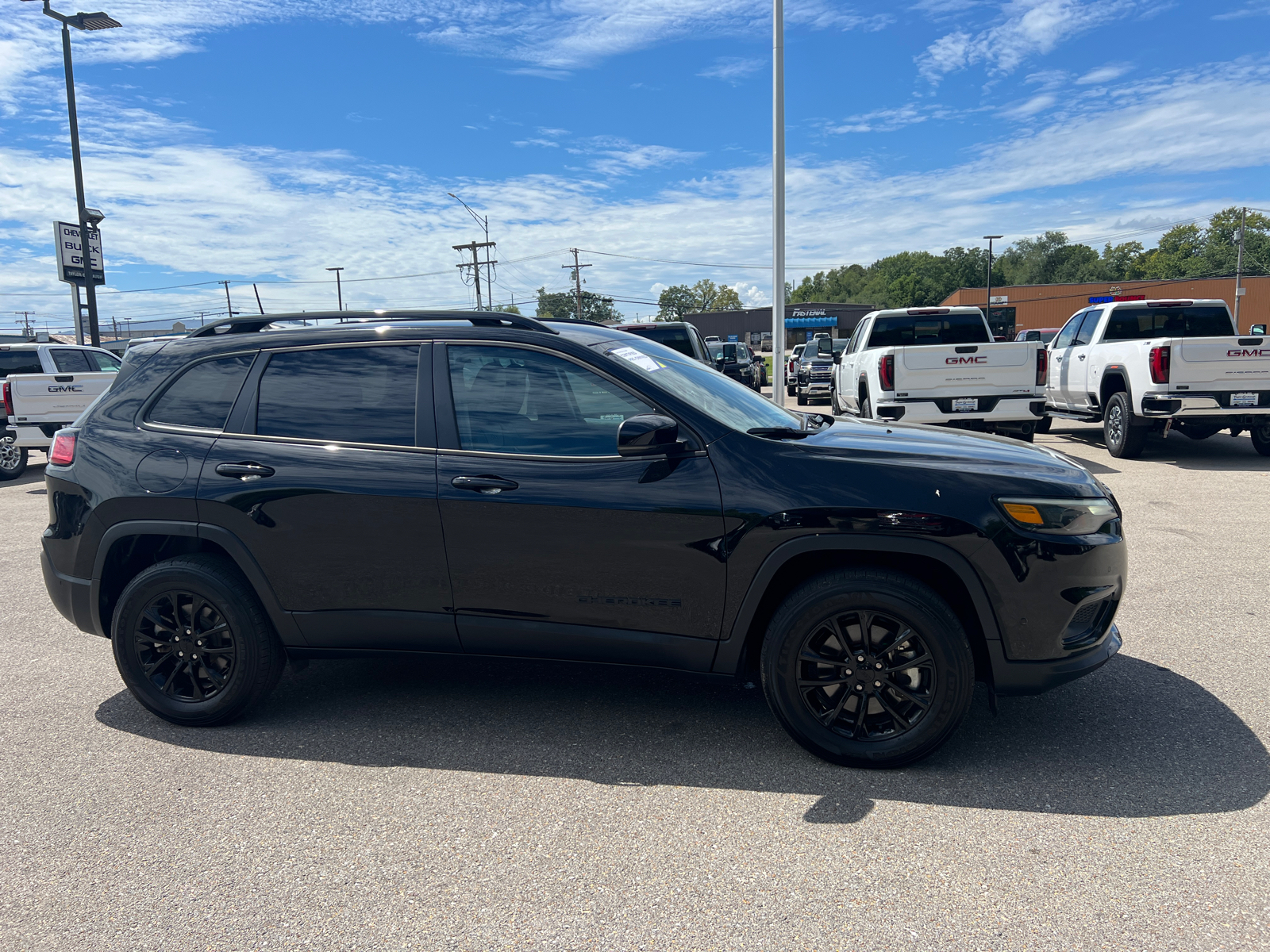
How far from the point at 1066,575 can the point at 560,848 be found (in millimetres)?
2044

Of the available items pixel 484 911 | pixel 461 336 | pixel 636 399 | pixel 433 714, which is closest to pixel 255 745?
pixel 433 714

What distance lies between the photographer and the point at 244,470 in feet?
12.5

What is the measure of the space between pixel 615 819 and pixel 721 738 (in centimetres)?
75

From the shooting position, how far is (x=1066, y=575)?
3250 mm

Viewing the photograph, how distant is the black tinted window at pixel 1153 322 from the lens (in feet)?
41.4

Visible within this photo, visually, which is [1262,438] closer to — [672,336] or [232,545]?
[672,336]

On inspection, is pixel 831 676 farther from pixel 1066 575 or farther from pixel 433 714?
pixel 433 714

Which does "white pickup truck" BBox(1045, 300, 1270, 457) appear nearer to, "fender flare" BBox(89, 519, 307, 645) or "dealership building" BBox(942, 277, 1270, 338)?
"fender flare" BBox(89, 519, 307, 645)

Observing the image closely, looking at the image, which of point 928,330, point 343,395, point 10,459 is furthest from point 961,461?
point 10,459

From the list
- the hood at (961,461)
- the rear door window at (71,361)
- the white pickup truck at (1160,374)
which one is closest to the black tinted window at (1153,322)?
the white pickup truck at (1160,374)

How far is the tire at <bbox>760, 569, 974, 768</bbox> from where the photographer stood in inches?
129

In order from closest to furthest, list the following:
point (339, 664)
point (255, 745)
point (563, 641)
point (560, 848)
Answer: point (560, 848), point (563, 641), point (255, 745), point (339, 664)

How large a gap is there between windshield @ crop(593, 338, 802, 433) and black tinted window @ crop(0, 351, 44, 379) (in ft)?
45.2

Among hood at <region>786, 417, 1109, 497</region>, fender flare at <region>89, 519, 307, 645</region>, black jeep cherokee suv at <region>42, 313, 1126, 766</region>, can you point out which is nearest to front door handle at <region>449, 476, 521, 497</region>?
black jeep cherokee suv at <region>42, 313, 1126, 766</region>
